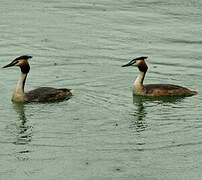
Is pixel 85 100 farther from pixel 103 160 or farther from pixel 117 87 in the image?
pixel 103 160

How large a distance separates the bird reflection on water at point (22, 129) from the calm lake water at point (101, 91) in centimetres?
2

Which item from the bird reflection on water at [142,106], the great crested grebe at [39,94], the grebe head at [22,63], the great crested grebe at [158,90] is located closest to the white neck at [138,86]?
the great crested grebe at [158,90]

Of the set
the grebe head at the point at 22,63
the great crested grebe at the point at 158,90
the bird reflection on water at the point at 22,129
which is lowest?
the bird reflection on water at the point at 22,129

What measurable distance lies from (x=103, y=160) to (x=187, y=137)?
1933 millimetres

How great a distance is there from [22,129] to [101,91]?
2.97m

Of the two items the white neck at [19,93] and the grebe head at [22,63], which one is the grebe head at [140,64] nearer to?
the grebe head at [22,63]

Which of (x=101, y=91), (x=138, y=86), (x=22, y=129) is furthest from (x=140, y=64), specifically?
(x=22, y=129)

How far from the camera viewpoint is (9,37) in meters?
22.9

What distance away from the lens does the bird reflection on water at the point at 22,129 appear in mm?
14711

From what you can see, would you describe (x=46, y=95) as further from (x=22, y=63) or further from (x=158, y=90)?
(x=158, y=90)

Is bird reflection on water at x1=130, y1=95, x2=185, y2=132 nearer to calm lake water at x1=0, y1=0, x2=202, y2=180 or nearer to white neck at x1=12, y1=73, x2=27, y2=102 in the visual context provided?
calm lake water at x1=0, y1=0, x2=202, y2=180

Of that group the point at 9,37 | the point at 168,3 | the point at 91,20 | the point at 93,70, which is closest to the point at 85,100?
the point at 93,70

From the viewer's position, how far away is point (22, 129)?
15375 millimetres

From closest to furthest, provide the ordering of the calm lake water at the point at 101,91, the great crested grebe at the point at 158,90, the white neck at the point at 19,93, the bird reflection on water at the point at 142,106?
the calm lake water at the point at 101,91 < the bird reflection on water at the point at 142,106 < the white neck at the point at 19,93 < the great crested grebe at the point at 158,90
